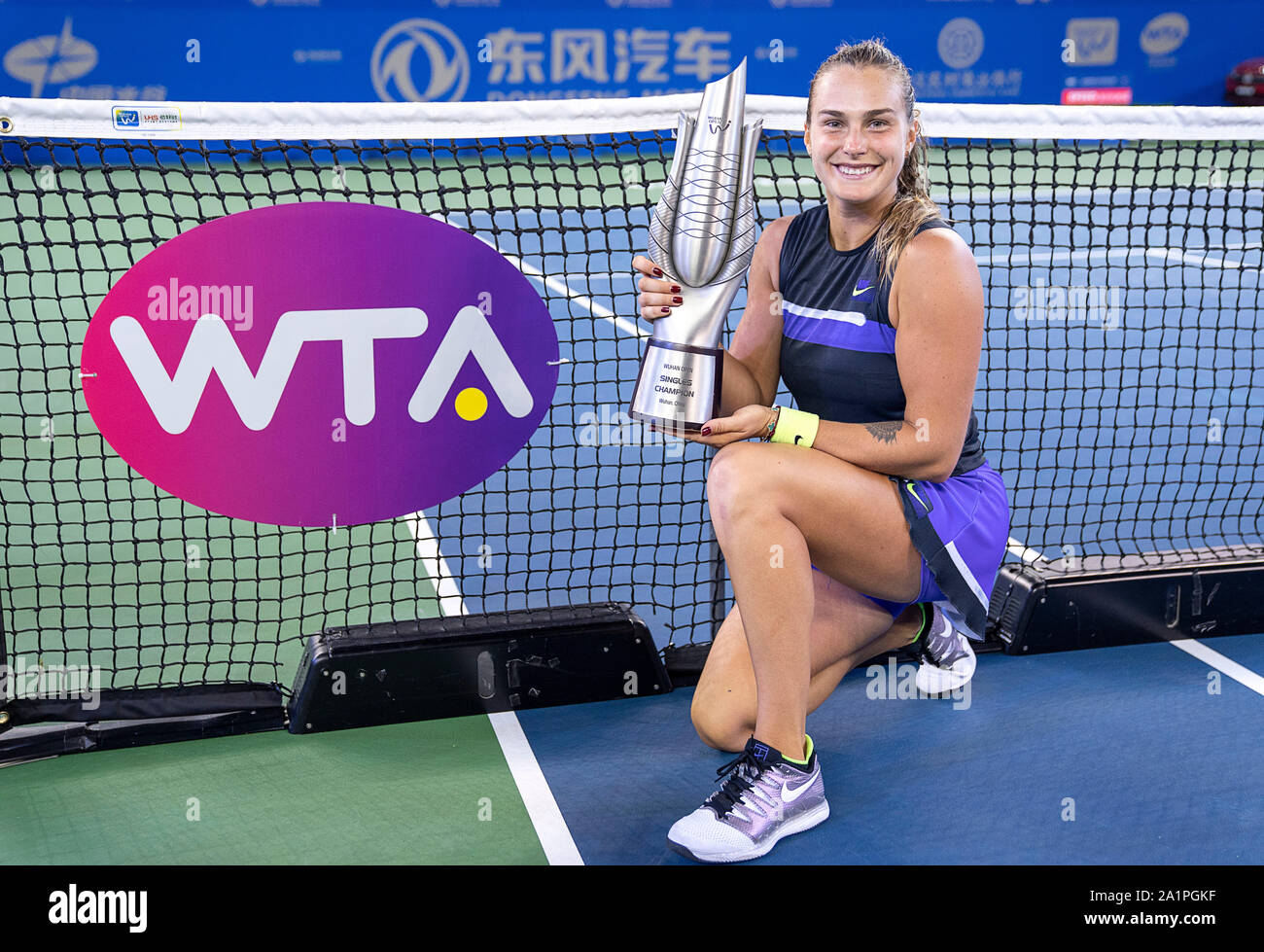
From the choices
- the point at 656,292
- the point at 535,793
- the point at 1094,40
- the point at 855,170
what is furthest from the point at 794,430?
the point at 1094,40

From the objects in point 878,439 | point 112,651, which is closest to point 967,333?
point 878,439

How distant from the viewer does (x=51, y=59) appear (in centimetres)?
1194

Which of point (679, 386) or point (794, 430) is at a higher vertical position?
point (679, 386)

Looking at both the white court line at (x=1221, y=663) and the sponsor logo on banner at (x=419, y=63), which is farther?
the sponsor logo on banner at (x=419, y=63)

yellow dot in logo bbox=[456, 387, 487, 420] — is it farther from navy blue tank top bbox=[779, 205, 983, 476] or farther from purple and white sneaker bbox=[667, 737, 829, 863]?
purple and white sneaker bbox=[667, 737, 829, 863]

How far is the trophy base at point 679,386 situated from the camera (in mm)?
2824

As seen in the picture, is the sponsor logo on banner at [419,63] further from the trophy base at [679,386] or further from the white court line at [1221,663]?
the trophy base at [679,386]

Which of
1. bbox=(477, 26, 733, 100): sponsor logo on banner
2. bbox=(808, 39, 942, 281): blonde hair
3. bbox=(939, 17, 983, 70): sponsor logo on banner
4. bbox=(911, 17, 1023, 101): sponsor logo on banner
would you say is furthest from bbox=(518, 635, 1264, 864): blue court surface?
bbox=(939, 17, 983, 70): sponsor logo on banner

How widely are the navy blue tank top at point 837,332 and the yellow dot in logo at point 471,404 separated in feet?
2.70

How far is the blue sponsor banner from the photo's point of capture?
12211 mm

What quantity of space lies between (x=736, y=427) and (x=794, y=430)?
14 centimetres

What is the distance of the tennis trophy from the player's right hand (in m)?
0.01

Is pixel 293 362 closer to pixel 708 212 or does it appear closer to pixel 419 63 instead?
pixel 708 212

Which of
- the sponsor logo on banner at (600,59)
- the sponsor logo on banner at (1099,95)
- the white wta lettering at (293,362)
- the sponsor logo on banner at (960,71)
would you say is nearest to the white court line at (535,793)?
the white wta lettering at (293,362)
